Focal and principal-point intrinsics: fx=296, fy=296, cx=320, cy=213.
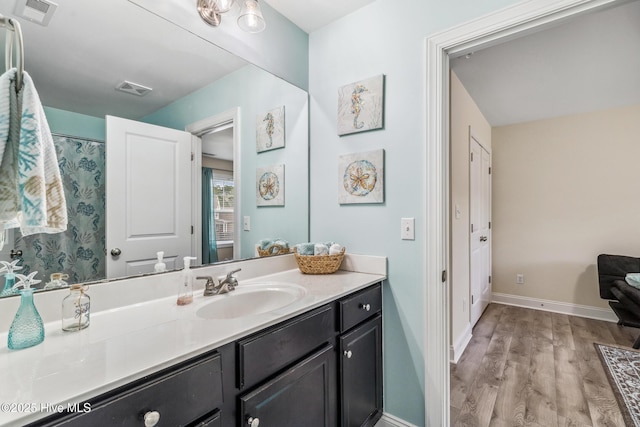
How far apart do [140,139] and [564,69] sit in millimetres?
3080

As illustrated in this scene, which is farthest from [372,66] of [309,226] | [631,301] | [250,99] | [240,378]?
→ [631,301]

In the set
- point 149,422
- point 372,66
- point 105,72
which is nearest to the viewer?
point 149,422

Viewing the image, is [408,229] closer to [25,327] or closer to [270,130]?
[270,130]

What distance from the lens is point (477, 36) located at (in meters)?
1.40

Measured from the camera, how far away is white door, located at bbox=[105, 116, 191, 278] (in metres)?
1.16

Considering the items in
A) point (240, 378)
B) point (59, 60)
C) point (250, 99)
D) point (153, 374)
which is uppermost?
point (250, 99)

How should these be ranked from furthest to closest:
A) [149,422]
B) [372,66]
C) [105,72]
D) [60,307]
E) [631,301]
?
[631,301]
[372,66]
[105,72]
[60,307]
[149,422]

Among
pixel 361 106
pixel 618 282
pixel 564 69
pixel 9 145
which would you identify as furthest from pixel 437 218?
pixel 618 282

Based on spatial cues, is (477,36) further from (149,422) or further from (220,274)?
(149,422)

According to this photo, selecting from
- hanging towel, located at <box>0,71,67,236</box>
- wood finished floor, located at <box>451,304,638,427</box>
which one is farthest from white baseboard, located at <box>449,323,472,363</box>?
hanging towel, located at <box>0,71,67,236</box>

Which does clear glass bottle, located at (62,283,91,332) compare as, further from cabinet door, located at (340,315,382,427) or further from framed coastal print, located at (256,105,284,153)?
framed coastal print, located at (256,105,284,153)

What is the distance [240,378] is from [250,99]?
4.72ft

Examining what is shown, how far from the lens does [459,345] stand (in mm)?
2543

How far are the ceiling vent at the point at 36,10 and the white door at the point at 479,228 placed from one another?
3097 millimetres
